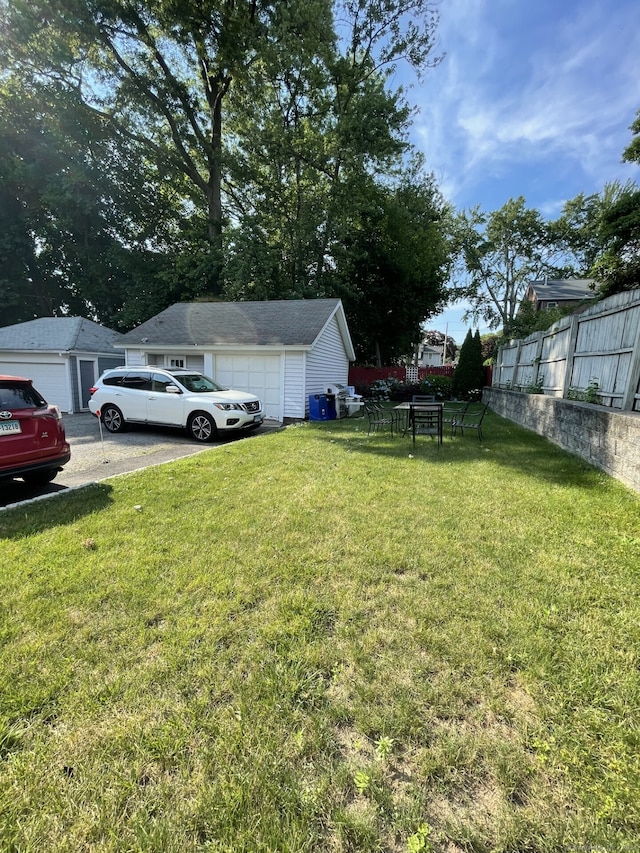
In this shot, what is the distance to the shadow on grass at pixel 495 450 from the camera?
18.2ft

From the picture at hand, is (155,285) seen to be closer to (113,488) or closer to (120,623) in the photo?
(113,488)

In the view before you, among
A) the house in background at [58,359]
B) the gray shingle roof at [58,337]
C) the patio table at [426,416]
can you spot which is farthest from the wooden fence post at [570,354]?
the house in background at [58,359]

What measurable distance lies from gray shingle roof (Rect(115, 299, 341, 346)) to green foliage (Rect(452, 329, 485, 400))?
9005mm

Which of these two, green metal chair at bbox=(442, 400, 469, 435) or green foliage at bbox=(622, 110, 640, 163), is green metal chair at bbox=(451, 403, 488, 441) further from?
green foliage at bbox=(622, 110, 640, 163)

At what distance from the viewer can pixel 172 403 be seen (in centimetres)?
969

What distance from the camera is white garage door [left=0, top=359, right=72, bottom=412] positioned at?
15727 mm

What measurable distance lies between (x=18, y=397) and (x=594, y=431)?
26.7 feet

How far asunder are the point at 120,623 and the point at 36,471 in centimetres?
365

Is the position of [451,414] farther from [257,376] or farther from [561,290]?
[561,290]

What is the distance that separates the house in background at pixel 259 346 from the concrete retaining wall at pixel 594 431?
23.1 feet

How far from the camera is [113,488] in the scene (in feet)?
17.7

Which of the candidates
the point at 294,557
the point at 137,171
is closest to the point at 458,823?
the point at 294,557

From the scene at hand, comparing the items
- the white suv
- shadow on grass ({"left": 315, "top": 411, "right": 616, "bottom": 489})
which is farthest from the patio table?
the white suv

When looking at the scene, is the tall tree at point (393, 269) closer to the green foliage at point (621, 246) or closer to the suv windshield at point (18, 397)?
the green foliage at point (621, 246)
